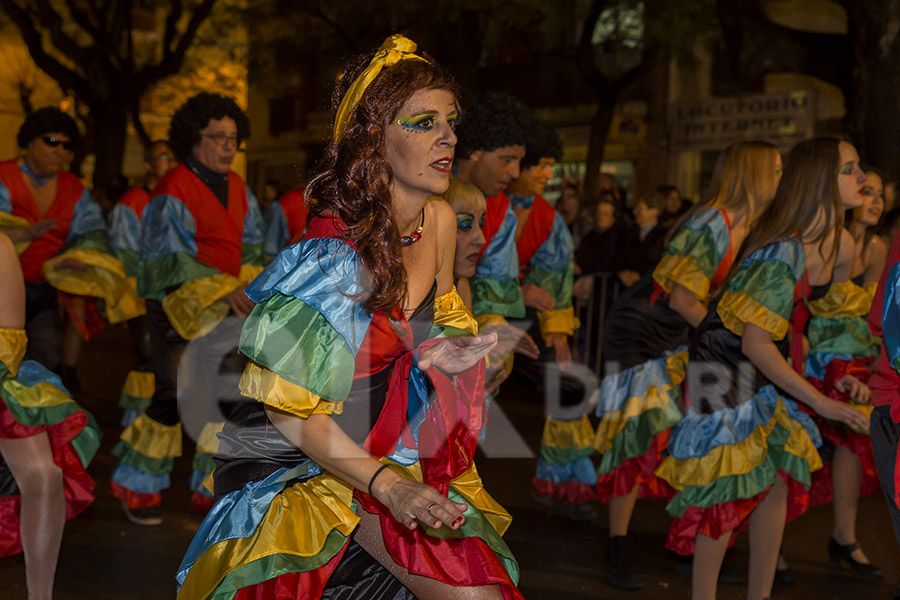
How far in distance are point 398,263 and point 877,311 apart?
1.59 metres

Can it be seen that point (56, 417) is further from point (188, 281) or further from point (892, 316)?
point (892, 316)

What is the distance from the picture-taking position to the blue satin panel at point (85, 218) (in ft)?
20.0

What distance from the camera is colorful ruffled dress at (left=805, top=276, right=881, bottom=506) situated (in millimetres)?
5035

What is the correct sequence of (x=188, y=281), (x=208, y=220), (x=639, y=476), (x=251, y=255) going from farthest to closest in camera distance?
(x=251, y=255)
(x=208, y=220)
(x=188, y=281)
(x=639, y=476)

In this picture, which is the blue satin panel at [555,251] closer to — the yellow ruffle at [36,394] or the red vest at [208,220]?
the red vest at [208,220]

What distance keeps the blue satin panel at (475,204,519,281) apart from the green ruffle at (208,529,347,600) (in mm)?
3111

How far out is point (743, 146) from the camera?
4.60 m

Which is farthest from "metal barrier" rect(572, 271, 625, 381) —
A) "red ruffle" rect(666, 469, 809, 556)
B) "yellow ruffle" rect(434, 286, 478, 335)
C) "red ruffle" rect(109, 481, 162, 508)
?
"yellow ruffle" rect(434, 286, 478, 335)

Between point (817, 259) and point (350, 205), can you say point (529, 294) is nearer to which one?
point (817, 259)

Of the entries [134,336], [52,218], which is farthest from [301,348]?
[134,336]

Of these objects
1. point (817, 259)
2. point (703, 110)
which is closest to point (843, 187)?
point (817, 259)

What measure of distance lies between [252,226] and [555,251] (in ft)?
Result: 5.58

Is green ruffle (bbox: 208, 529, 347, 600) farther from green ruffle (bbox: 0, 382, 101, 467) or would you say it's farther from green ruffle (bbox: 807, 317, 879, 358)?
green ruffle (bbox: 807, 317, 879, 358)

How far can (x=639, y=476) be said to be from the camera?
494 cm
